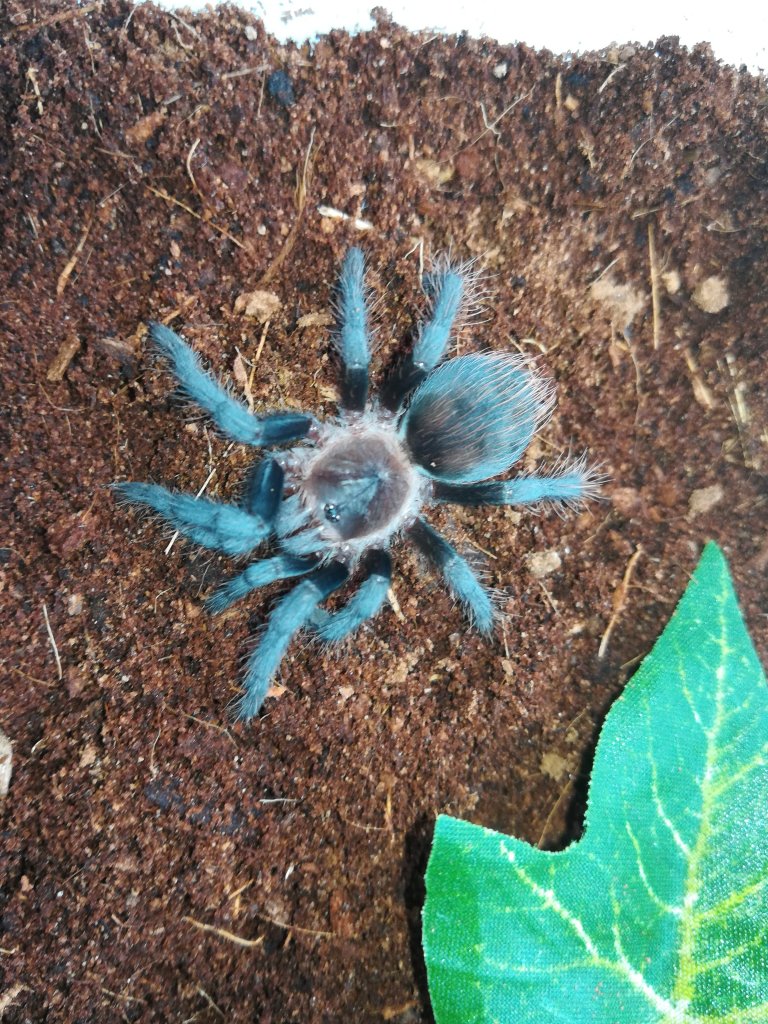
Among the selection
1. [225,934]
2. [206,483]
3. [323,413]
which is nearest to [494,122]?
[323,413]

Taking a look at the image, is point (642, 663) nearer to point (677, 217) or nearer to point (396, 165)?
point (677, 217)

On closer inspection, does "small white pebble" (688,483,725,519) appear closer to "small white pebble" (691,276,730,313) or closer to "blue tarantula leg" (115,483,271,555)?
"small white pebble" (691,276,730,313)

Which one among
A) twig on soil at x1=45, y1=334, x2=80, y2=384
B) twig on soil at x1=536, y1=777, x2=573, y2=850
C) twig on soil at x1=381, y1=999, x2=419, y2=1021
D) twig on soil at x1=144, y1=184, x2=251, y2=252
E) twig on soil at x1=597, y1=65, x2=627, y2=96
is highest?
twig on soil at x1=144, y1=184, x2=251, y2=252

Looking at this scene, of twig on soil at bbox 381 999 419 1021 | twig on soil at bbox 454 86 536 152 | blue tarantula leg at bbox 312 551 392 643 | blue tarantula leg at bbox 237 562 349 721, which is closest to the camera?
twig on soil at bbox 381 999 419 1021

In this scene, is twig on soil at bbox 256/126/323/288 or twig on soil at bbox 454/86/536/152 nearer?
twig on soil at bbox 256/126/323/288

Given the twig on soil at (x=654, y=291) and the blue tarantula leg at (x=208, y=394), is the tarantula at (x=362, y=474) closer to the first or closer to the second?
the blue tarantula leg at (x=208, y=394)

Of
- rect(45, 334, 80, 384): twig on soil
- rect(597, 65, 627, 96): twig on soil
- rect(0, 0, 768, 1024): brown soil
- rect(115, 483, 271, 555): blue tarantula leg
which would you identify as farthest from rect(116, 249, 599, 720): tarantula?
rect(597, 65, 627, 96): twig on soil

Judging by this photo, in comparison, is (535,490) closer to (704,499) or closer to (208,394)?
(704,499)
